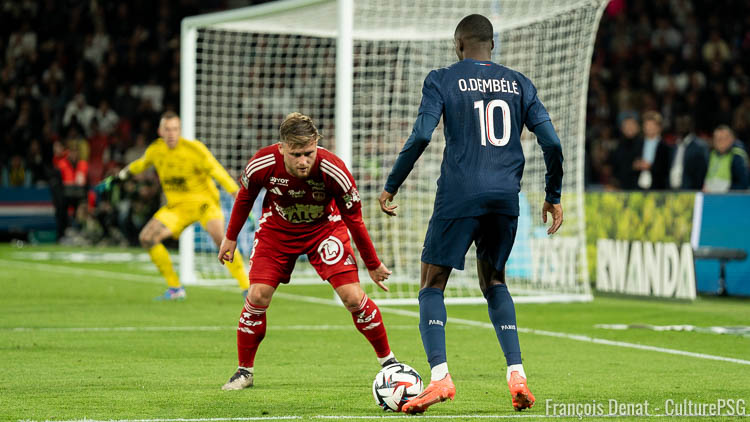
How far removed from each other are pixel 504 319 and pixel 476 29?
1.56 metres

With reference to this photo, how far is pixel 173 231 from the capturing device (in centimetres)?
1322

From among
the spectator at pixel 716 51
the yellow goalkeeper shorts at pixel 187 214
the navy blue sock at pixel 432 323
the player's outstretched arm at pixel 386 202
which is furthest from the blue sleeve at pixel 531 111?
the spectator at pixel 716 51

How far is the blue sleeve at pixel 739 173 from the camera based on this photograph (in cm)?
1509

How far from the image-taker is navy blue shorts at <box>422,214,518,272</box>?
6199 mm

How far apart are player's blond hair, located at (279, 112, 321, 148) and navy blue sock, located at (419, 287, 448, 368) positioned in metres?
1.08

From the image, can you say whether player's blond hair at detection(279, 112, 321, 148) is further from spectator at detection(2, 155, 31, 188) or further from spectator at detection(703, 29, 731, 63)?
spectator at detection(2, 155, 31, 188)

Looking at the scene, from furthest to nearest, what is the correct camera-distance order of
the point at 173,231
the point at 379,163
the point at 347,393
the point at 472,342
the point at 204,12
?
1. the point at 204,12
2. the point at 379,163
3. the point at 173,231
4. the point at 472,342
5. the point at 347,393

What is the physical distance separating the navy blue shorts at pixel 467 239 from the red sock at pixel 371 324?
0.78 m

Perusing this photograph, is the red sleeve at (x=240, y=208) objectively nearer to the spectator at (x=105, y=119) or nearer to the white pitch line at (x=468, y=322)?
the white pitch line at (x=468, y=322)

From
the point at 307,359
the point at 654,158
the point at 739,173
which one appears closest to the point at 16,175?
the point at 654,158

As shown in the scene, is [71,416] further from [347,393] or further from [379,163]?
[379,163]

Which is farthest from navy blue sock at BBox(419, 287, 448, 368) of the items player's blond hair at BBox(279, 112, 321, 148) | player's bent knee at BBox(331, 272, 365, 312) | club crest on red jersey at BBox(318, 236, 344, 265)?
player's blond hair at BBox(279, 112, 321, 148)

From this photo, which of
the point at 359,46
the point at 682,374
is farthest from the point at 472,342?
the point at 359,46

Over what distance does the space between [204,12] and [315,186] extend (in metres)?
22.4
